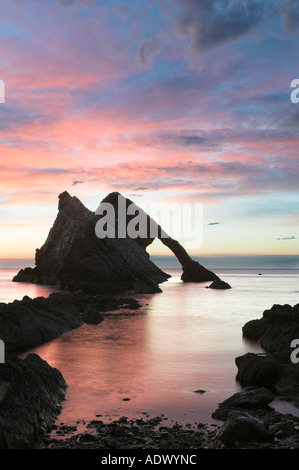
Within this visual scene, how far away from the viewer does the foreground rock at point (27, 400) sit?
30.2 feet

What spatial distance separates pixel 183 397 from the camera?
1366 cm

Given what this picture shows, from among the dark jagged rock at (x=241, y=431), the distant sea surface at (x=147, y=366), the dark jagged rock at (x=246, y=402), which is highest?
the dark jagged rock at (x=241, y=431)

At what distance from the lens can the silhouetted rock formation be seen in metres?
75.1

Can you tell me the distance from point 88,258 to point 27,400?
2623 inches

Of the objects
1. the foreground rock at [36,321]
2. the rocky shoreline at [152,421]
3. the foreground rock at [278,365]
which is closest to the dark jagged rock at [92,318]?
the foreground rock at [36,321]

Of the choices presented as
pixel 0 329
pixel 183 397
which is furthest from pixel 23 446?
pixel 0 329

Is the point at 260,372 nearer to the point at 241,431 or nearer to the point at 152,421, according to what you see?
the point at 152,421

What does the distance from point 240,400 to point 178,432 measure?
2823mm

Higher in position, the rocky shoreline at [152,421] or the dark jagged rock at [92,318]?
the rocky shoreline at [152,421]

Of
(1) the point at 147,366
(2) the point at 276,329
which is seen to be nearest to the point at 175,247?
(2) the point at 276,329

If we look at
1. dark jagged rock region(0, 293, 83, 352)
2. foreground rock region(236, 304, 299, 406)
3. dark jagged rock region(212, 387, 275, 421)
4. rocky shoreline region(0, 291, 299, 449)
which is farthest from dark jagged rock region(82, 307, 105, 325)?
dark jagged rock region(212, 387, 275, 421)

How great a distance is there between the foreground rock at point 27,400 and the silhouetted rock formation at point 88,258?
174 ft

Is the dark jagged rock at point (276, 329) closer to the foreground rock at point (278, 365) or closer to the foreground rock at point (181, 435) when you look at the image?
the foreground rock at point (278, 365)
